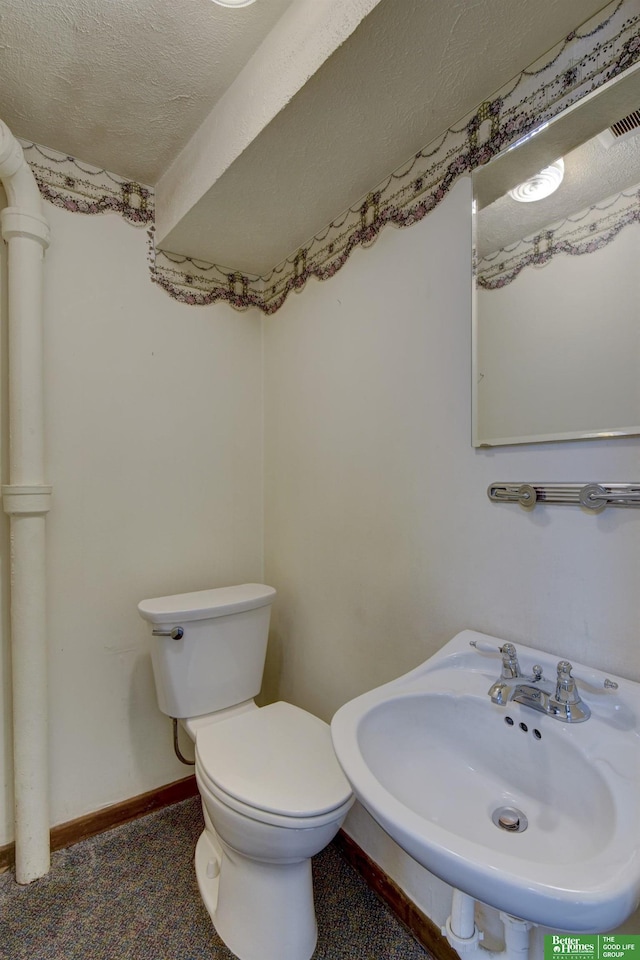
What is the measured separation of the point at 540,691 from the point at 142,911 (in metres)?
1.32

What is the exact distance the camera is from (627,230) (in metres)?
0.84

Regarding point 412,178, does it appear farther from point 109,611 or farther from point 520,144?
point 109,611

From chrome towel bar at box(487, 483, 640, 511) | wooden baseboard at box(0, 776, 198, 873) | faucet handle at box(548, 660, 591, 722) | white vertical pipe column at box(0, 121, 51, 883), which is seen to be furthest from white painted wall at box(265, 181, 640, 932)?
white vertical pipe column at box(0, 121, 51, 883)

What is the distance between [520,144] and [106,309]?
1355 millimetres

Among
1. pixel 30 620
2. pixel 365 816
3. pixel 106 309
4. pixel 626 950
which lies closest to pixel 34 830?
pixel 30 620

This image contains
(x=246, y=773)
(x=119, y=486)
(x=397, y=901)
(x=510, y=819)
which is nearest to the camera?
(x=510, y=819)

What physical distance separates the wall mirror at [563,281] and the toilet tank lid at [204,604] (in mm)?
941

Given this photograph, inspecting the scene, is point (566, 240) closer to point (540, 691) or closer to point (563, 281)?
point (563, 281)

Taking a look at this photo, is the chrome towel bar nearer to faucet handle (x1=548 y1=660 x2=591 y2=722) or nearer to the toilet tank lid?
faucet handle (x1=548 y1=660 x2=591 y2=722)

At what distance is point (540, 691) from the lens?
33.4 inches

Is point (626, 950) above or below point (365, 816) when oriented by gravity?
above

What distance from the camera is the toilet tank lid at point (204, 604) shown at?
1416 mm

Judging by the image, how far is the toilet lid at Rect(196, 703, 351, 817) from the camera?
106 centimetres

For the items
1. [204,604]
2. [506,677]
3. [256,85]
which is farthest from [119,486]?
[506,677]
